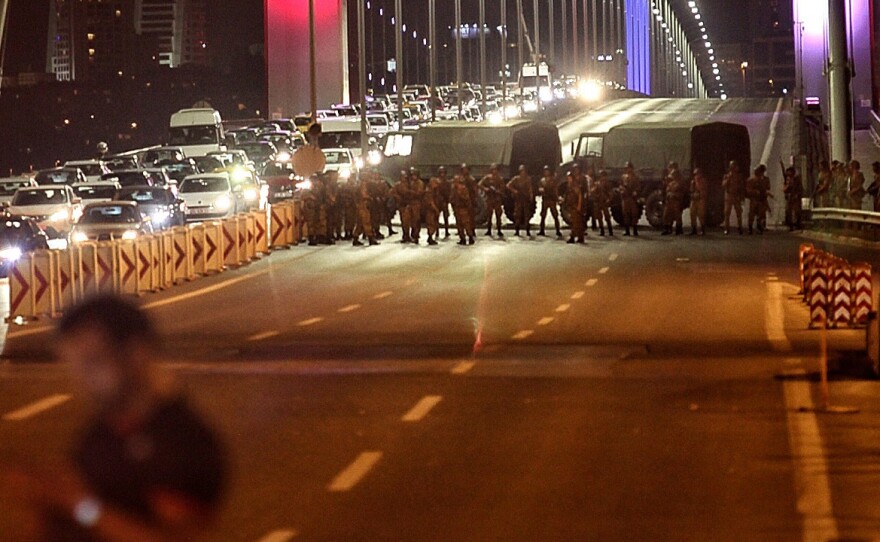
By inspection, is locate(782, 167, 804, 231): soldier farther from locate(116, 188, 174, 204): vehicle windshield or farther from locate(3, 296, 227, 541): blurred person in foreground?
locate(3, 296, 227, 541): blurred person in foreground

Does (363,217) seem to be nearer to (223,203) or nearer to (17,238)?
(223,203)

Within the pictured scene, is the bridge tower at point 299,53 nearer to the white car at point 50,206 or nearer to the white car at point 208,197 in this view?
the white car at point 208,197

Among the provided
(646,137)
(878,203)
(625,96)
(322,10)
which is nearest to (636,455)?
(878,203)

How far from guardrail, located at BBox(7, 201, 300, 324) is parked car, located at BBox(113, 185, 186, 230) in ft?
14.3

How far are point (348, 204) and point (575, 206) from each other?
553 centimetres

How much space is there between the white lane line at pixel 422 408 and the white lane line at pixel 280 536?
4.79m

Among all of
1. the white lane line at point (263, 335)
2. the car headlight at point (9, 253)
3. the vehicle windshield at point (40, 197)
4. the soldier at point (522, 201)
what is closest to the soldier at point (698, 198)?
the soldier at point (522, 201)

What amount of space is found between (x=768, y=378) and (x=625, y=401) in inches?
87.2

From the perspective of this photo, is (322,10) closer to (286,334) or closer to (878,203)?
(878,203)

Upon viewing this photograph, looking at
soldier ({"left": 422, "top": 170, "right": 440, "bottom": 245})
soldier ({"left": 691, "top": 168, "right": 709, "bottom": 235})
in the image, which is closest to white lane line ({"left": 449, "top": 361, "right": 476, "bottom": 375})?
soldier ({"left": 422, "top": 170, "right": 440, "bottom": 245})

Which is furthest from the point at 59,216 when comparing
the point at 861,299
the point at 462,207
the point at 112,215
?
the point at 861,299

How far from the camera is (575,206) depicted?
137 ft

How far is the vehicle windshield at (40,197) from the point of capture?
44.5 metres

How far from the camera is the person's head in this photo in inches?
151
